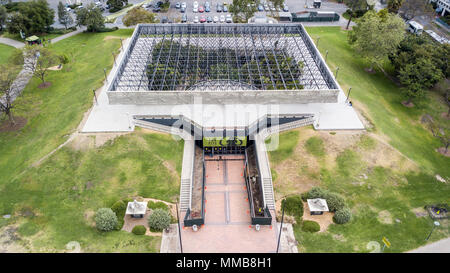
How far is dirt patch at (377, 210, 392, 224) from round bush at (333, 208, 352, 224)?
4937 mm

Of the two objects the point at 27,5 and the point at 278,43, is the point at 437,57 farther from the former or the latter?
the point at 27,5

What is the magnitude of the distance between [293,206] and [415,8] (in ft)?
312

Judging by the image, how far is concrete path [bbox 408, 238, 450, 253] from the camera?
4325 centimetres

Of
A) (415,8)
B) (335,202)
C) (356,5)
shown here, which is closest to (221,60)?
(335,202)

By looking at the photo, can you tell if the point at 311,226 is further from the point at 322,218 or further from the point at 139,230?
the point at 139,230

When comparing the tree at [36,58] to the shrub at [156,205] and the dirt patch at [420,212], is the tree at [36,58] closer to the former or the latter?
the shrub at [156,205]

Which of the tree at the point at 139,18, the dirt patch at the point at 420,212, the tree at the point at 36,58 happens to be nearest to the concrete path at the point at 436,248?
the dirt patch at the point at 420,212

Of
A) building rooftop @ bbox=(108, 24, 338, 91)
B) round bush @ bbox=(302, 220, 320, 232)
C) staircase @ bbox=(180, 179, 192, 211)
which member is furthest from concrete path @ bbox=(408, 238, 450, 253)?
staircase @ bbox=(180, 179, 192, 211)

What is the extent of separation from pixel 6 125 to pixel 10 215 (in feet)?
88.5

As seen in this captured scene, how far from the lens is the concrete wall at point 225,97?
5847 centimetres

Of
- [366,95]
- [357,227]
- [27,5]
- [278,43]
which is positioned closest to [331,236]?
[357,227]

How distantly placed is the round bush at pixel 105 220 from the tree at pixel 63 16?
87.4 m

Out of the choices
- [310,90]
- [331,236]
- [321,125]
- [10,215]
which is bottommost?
[10,215]

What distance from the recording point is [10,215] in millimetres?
46062
